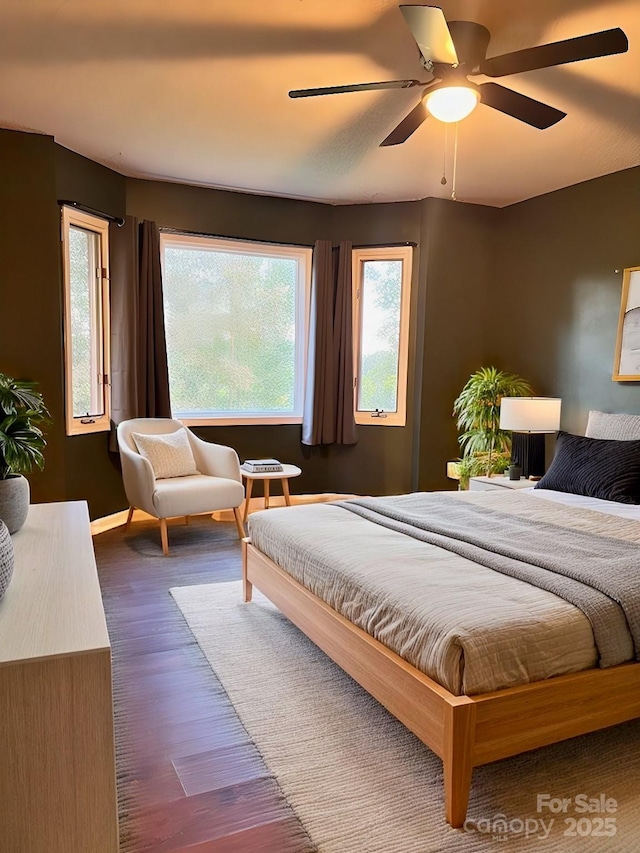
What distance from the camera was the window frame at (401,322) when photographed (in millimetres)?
5074

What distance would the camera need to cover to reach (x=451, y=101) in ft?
8.13

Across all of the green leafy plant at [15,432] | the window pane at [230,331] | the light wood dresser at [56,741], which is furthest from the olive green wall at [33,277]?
the light wood dresser at [56,741]

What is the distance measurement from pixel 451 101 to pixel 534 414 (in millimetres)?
2203

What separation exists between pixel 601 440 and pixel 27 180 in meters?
3.87

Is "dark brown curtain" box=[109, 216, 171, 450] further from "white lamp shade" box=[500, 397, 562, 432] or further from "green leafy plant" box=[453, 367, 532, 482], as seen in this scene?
"white lamp shade" box=[500, 397, 562, 432]

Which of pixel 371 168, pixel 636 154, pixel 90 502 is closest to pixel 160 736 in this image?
pixel 90 502

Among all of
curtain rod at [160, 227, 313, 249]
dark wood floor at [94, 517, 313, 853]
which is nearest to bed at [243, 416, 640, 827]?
dark wood floor at [94, 517, 313, 853]

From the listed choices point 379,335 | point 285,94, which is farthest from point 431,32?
point 379,335

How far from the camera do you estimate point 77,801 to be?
1123 millimetres

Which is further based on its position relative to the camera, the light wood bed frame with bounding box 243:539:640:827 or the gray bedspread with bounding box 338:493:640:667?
the gray bedspread with bounding box 338:493:640:667

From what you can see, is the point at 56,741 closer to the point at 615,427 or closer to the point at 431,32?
the point at 431,32

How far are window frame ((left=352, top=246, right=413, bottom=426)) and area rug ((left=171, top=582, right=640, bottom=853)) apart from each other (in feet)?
10.0

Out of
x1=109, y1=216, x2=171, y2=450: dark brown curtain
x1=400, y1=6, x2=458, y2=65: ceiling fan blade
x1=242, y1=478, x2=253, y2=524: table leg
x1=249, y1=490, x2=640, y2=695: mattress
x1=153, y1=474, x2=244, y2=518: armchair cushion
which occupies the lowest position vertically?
x1=242, y1=478, x2=253, y2=524: table leg

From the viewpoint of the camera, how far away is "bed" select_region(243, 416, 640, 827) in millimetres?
1544
